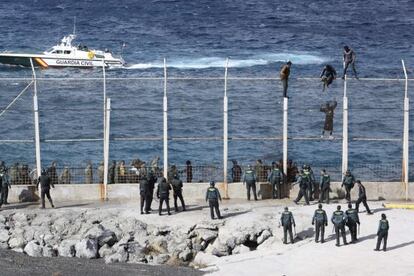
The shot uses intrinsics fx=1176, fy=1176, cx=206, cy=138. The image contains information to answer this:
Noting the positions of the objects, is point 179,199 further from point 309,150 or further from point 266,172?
point 309,150

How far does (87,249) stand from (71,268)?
5.47 feet

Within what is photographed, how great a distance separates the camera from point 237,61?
89.8 m

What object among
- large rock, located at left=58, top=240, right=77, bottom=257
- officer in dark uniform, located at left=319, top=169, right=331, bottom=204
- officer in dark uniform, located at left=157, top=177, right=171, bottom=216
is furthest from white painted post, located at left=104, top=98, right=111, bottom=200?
officer in dark uniform, located at left=319, top=169, right=331, bottom=204

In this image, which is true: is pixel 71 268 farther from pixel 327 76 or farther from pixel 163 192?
pixel 327 76

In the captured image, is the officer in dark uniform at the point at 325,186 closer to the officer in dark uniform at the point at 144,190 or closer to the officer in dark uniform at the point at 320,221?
the officer in dark uniform at the point at 320,221

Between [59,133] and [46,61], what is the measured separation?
21904 millimetres

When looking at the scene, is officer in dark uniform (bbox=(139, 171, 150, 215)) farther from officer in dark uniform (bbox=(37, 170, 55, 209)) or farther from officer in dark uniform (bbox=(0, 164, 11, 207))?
officer in dark uniform (bbox=(0, 164, 11, 207))

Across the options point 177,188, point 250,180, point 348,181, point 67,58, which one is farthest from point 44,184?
point 67,58

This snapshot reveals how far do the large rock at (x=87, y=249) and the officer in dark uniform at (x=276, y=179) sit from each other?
741 centimetres

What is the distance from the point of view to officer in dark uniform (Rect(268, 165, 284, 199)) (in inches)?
1702

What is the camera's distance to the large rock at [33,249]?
3956 cm

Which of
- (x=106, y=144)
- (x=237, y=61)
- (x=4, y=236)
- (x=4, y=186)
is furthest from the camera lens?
(x=237, y=61)

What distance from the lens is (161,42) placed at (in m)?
100

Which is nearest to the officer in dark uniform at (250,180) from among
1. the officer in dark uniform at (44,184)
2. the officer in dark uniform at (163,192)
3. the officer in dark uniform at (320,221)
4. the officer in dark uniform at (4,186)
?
the officer in dark uniform at (163,192)
